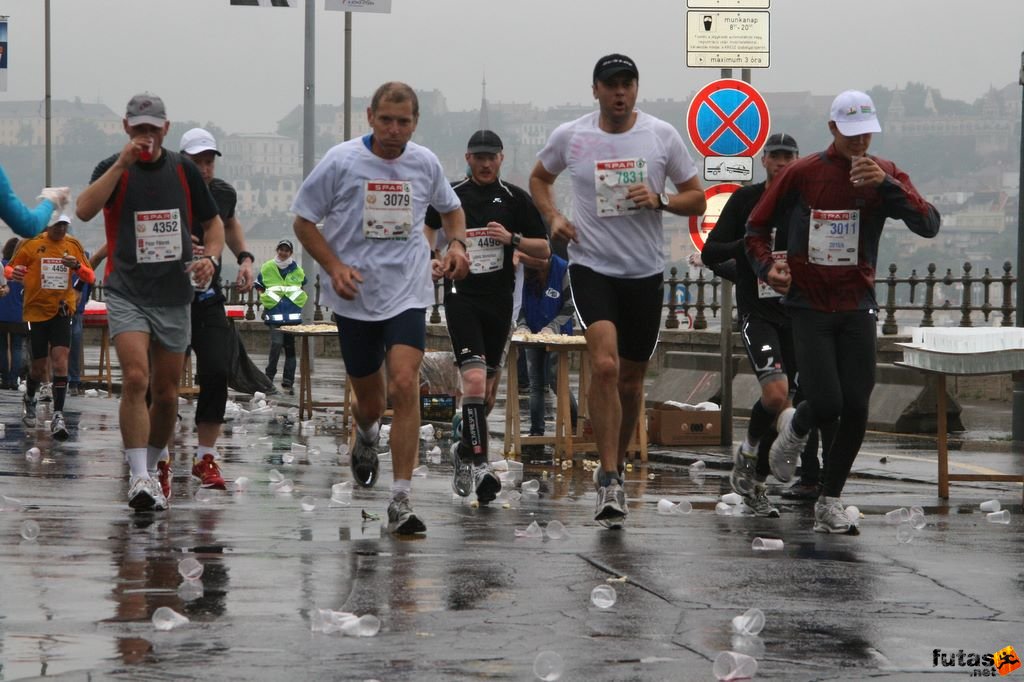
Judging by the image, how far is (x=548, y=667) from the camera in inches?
185

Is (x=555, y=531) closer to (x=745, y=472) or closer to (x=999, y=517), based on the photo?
(x=745, y=472)

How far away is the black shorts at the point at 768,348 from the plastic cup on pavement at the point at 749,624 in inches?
177

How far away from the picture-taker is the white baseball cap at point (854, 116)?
27.0ft

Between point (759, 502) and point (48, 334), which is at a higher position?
point (48, 334)

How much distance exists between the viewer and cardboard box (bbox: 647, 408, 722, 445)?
1420 cm

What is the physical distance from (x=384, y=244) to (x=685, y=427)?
6.31m

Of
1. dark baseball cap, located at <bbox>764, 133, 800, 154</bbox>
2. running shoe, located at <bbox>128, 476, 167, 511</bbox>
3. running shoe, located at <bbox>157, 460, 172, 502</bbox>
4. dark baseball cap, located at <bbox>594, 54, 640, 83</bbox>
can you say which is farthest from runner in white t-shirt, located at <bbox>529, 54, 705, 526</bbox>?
running shoe, located at <bbox>157, 460, 172, 502</bbox>

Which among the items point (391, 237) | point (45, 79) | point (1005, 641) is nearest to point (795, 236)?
point (391, 237)

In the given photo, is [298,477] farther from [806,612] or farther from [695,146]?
[806,612]

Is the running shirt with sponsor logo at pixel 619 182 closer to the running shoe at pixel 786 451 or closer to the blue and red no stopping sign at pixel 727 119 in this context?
the running shoe at pixel 786 451

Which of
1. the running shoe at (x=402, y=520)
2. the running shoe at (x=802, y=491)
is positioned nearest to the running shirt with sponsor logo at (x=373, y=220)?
the running shoe at (x=402, y=520)

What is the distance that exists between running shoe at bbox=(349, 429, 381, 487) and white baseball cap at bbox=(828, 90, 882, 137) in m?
2.74

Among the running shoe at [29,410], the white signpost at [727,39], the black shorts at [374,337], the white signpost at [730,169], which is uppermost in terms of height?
the white signpost at [727,39]

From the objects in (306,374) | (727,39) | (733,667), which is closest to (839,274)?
(733,667)
